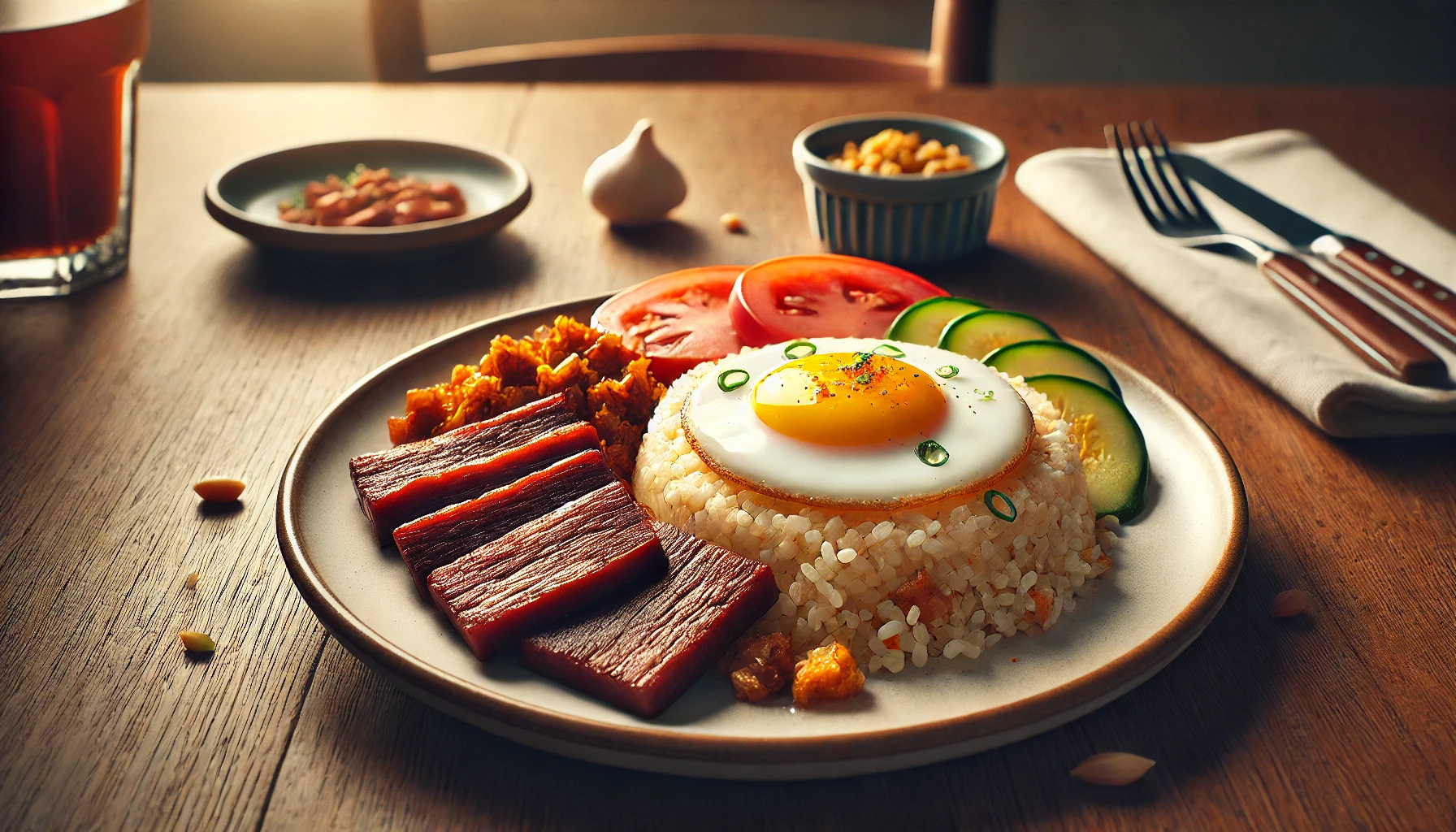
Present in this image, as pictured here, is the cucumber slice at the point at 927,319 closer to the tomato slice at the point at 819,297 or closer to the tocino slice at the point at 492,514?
the tomato slice at the point at 819,297

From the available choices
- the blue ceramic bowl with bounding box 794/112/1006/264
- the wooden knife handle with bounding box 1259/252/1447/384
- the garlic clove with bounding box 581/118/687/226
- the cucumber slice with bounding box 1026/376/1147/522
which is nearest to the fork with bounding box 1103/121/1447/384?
the wooden knife handle with bounding box 1259/252/1447/384

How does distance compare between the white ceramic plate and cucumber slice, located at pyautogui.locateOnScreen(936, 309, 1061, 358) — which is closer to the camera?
the white ceramic plate

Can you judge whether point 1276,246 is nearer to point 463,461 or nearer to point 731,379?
point 731,379

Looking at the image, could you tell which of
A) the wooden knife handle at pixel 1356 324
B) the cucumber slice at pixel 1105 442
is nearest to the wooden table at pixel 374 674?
the wooden knife handle at pixel 1356 324

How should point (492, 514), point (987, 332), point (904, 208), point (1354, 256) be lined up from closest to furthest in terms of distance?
point (492, 514), point (987, 332), point (1354, 256), point (904, 208)

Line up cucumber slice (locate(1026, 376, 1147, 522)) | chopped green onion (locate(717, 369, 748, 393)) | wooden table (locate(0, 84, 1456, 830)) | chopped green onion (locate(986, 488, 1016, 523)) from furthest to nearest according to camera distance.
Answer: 1. chopped green onion (locate(717, 369, 748, 393))
2. cucumber slice (locate(1026, 376, 1147, 522))
3. chopped green onion (locate(986, 488, 1016, 523))
4. wooden table (locate(0, 84, 1456, 830))

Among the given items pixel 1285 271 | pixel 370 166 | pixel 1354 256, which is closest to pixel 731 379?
pixel 1285 271

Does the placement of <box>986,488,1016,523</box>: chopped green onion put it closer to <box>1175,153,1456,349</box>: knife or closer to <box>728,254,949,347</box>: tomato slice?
<box>728,254,949,347</box>: tomato slice
